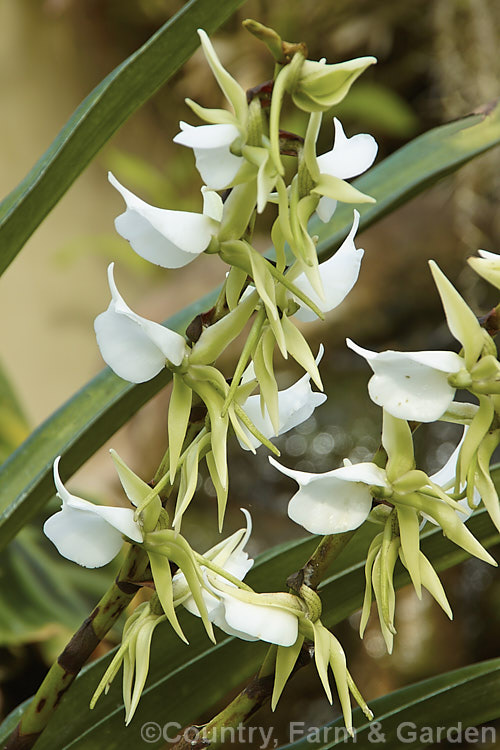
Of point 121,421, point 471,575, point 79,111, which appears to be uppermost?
point 79,111

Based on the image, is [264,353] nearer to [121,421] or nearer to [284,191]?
[284,191]

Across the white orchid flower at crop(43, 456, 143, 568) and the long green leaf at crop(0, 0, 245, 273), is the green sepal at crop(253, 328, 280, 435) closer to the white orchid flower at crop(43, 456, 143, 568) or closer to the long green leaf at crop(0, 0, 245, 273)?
the white orchid flower at crop(43, 456, 143, 568)

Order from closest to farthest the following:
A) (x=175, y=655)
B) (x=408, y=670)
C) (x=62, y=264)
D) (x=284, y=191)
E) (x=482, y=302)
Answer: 1. (x=284, y=191)
2. (x=175, y=655)
3. (x=408, y=670)
4. (x=482, y=302)
5. (x=62, y=264)

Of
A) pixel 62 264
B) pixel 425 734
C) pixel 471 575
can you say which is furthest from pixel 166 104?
pixel 425 734

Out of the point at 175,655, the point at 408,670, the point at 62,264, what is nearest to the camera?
the point at 175,655

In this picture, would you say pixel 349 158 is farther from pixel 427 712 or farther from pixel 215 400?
pixel 427 712

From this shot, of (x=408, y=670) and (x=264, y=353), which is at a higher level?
(x=264, y=353)

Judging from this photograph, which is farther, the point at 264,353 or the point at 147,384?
the point at 147,384
